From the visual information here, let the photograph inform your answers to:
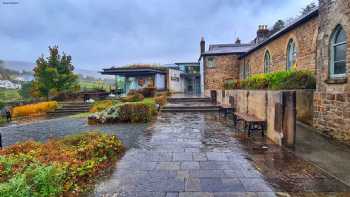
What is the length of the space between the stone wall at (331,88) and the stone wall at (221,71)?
660 inches

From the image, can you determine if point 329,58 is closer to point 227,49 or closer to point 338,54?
point 338,54

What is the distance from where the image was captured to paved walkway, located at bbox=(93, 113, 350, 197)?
11.5 ft

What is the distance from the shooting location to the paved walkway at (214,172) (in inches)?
139

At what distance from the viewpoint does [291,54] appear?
1269 centimetres

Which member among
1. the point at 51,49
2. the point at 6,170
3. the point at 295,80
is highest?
the point at 51,49

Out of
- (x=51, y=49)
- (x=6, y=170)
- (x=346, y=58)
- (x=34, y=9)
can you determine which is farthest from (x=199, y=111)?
(x=51, y=49)

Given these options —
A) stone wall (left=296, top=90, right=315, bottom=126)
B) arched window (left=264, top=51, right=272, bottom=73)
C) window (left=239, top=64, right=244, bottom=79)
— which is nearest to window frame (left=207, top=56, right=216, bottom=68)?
window (left=239, top=64, right=244, bottom=79)

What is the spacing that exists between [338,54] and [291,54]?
6.22m

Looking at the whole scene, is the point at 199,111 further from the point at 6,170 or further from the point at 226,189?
the point at 6,170

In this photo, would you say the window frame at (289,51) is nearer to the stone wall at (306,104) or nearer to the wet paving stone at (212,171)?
the stone wall at (306,104)

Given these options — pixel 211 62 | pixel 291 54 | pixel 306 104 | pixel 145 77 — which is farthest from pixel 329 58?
pixel 145 77

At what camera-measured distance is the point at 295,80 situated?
8164 mm

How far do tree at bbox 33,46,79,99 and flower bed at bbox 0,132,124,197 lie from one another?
66.9 feet

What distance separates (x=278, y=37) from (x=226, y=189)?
12.8 metres
